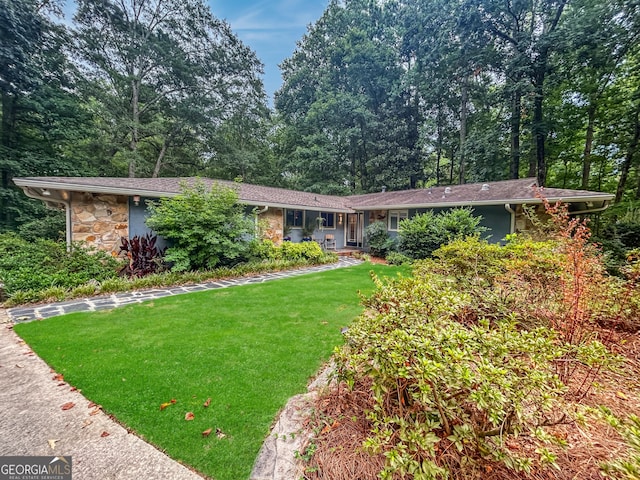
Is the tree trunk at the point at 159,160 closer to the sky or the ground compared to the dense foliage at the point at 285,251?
closer to the sky

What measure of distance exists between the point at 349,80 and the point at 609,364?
75.1ft

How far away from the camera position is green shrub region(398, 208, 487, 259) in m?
9.23

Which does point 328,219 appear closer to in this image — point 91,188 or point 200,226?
point 200,226

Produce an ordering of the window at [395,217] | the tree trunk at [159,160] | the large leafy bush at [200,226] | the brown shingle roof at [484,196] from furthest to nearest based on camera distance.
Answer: the tree trunk at [159,160]
the window at [395,217]
the brown shingle roof at [484,196]
the large leafy bush at [200,226]

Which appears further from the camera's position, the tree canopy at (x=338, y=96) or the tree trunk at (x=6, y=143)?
the tree canopy at (x=338, y=96)

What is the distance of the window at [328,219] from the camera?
13594 millimetres

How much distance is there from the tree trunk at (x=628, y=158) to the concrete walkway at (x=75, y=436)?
18.1m

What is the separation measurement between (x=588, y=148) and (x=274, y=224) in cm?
1635

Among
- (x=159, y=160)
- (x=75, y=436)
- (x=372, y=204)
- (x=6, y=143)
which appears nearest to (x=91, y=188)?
(x=75, y=436)

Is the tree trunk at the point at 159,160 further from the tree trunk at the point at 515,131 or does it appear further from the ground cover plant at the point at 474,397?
the tree trunk at the point at 515,131

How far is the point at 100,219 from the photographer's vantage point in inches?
275

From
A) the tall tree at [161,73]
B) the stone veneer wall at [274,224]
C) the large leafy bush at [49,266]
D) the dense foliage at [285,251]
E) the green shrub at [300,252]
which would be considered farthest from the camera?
the tall tree at [161,73]

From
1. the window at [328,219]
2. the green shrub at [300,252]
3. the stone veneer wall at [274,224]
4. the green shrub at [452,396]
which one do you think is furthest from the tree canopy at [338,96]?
the green shrub at [452,396]

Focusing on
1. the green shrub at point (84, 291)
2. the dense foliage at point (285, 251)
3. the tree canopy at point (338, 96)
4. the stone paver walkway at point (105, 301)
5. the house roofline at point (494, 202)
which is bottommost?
the stone paver walkway at point (105, 301)
